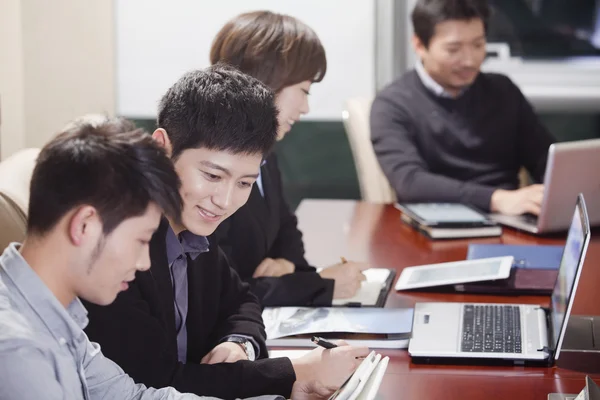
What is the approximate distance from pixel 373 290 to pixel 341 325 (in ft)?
0.93

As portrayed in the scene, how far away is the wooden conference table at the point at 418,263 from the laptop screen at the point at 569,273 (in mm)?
92

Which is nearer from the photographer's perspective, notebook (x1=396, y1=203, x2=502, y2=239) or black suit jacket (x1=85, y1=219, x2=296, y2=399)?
black suit jacket (x1=85, y1=219, x2=296, y2=399)

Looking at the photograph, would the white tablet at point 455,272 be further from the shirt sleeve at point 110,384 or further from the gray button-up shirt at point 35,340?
the gray button-up shirt at point 35,340

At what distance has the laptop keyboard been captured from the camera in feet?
5.55

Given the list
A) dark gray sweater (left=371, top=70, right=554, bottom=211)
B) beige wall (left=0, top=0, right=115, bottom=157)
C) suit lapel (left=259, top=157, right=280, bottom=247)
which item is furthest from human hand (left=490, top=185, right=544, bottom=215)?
beige wall (left=0, top=0, right=115, bottom=157)

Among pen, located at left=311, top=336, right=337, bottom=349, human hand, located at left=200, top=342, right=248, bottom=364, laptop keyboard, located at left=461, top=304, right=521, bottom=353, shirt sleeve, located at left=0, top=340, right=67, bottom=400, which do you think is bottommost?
laptop keyboard, located at left=461, top=304, right=521, bottom=353

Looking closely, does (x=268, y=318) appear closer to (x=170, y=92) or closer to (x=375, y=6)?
(x=170, y=92)

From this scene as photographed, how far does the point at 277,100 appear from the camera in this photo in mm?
2049

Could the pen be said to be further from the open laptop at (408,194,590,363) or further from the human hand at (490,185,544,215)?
the human hand at (490,185,544,215)

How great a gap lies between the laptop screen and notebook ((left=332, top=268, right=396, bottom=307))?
370 mm

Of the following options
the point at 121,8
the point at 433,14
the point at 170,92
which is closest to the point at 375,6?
the point at 433,14

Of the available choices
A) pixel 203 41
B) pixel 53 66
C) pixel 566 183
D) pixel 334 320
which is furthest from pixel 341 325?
pixel 203 41

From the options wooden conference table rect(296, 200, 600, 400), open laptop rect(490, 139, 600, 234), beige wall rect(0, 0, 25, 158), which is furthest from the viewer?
beige wall rect(0, 0, 25, 158)

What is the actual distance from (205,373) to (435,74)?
2.08 meters
